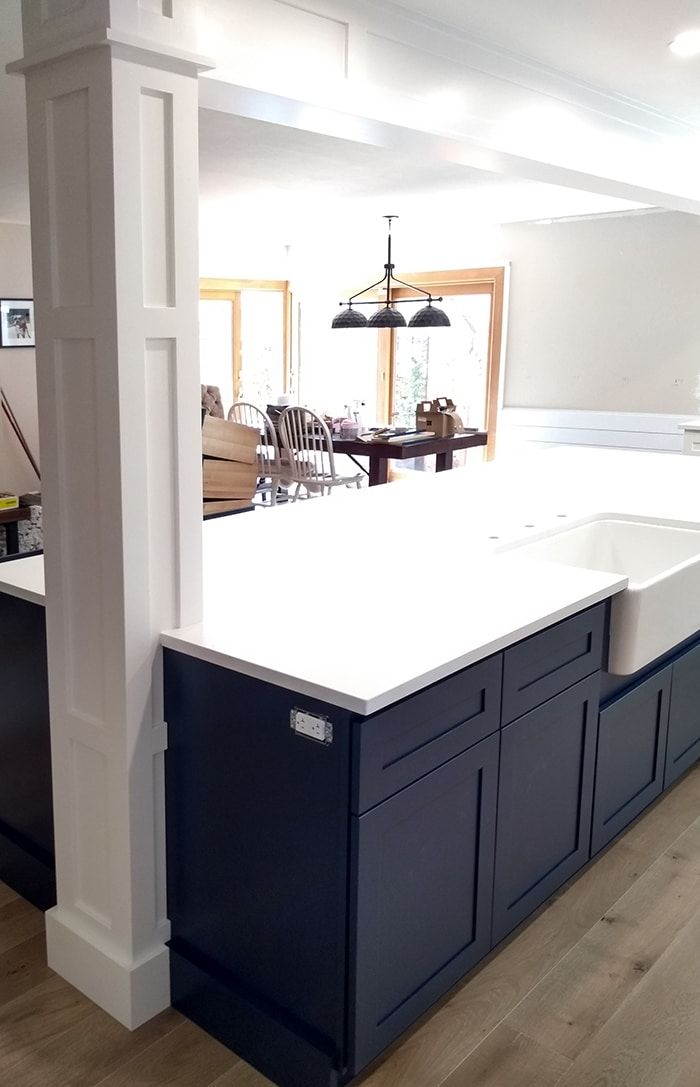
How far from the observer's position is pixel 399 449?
6.07 m

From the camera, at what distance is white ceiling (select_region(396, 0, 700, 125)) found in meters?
2.40

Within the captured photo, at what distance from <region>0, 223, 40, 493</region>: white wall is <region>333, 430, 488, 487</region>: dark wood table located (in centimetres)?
272

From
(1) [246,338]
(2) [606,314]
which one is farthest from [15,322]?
(2) [606,314]

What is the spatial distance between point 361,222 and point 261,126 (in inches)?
154

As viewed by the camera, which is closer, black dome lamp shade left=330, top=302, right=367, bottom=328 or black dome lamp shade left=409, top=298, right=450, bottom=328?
black dome lamp shade left=409, top=298, right=450, bottom=328

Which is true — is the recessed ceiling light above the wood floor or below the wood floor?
above

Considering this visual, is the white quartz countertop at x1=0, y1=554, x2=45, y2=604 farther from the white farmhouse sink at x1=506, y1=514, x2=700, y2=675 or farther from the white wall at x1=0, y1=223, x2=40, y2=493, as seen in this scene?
the white wall at x1=0, y1=223, x2=40, y2=493

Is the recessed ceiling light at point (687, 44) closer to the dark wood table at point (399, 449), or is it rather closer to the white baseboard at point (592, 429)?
the dark wood table at point (399, 449)

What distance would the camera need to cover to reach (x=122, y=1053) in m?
1.92

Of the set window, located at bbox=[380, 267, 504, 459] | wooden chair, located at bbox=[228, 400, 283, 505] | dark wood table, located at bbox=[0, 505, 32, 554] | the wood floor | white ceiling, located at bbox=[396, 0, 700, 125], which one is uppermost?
white ceiling, located at bbox=[396, 0, 700, 125]

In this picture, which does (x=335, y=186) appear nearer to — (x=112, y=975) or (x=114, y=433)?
(x=114, y=433)

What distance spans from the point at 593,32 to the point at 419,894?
2.28 m

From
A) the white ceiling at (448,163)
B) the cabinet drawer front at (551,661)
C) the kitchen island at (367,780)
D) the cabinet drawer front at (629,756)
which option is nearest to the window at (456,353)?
the white ceiling at (448,163)

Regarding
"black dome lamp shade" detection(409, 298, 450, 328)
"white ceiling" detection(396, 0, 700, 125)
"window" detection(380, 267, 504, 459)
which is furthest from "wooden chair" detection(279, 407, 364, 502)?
"white ceiling" detection(396, 0, 700, 125)
